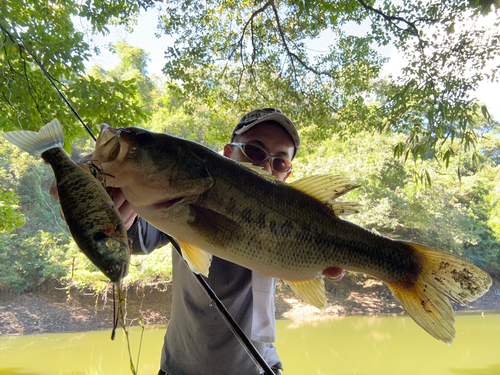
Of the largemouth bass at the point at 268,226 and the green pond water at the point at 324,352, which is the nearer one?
the largemouth bass at the point at 268,226

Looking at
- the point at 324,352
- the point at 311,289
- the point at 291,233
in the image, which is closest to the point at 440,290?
the point at 311,289

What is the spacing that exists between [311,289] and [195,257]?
1.40ft

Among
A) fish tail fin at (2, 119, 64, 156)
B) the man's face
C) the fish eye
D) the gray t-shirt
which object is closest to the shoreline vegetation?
the gray t-shirt

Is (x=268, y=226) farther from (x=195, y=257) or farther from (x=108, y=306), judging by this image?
(x=108, y=306)

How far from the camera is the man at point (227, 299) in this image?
1645 millimetres

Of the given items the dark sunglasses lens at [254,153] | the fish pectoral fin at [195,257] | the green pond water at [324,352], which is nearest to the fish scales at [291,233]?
the fish pectoral fin at [195,257]

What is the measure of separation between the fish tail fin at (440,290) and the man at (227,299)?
27.3 inches

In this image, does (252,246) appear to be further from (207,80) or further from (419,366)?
(419,366)

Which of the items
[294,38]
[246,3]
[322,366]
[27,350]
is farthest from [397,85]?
[27,350]

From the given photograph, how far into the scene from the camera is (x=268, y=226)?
1.00m

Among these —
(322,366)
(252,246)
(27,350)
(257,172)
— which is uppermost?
(257,172)

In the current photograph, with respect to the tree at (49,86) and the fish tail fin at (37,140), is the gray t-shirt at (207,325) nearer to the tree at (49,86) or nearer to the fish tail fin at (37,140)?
the fish tail fin at (37,140)

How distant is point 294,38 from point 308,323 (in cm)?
1091

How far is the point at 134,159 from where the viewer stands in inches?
37.0
